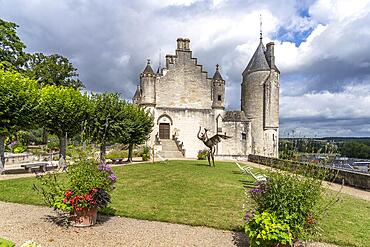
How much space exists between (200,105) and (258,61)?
28.9 ft

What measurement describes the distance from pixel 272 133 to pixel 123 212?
28.4 metres

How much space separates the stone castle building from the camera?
105 ft

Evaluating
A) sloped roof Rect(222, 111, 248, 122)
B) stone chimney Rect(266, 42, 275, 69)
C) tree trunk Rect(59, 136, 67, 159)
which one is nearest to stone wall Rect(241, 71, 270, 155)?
sloped roof Rect(222, 111, 248, 122)

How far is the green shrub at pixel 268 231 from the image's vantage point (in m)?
3.89

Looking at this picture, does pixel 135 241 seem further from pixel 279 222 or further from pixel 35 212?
pixel 35 212

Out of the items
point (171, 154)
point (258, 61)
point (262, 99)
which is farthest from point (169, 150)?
point (258, 61)

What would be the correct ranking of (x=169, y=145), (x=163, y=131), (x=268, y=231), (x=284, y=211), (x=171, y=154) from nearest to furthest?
(x=268, y=231), (x=284, y=211), (x=171, y=154), (x=169, y=145), (x=163, y=131)

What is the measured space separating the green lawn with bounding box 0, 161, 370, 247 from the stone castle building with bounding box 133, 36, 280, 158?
820 inches

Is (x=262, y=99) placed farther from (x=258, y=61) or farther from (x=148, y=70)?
(x=148, y=70)

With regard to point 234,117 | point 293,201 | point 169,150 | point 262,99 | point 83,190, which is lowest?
point 169,150

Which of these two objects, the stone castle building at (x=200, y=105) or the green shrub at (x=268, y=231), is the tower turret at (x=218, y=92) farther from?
the green shrub at (x=268, y=231)

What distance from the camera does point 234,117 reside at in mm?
33031

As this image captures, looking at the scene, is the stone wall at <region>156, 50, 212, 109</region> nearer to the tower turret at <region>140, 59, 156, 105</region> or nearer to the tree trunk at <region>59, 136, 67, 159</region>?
the tower turret at <region>140, 59, 156, 105</region>

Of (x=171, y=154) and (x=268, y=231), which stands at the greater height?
(x=268, y=231)
